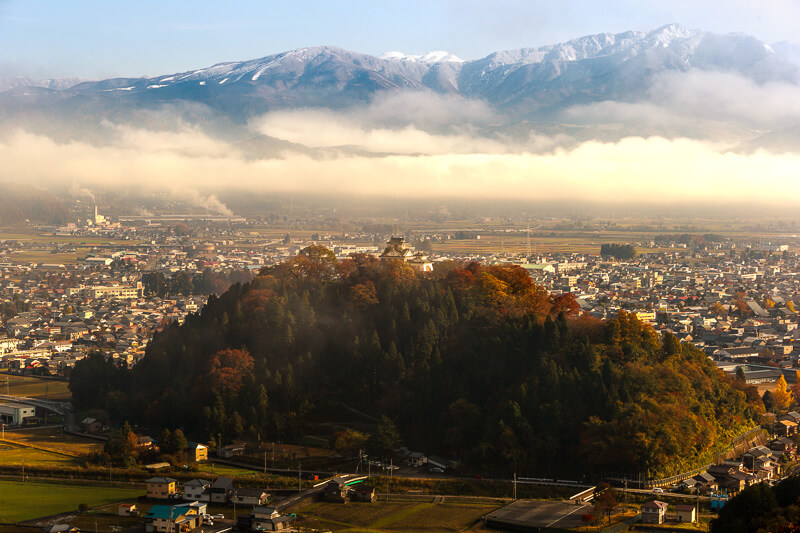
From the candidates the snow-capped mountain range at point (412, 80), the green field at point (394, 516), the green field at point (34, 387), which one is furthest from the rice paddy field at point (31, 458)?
the snow-capped mountain range at point (412, 80)

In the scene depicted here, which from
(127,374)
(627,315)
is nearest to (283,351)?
(127,374)

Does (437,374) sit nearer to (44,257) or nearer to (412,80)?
(44,257)

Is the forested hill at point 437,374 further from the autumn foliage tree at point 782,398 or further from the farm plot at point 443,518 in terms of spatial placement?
the farm plot at point 443,518

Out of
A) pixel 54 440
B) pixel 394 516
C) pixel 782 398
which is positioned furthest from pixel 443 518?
pixel 782 398

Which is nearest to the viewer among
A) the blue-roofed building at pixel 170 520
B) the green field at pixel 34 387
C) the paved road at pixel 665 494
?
the blue-roofed building at pixel 170 520

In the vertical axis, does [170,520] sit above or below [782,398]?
below

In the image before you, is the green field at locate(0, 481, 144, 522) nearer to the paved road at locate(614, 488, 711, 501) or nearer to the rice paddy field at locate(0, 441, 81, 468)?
the rice paddy field at locate(0, 441, 81, 468)

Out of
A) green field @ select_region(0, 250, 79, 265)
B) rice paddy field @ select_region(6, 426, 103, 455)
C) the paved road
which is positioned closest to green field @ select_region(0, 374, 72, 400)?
rice paddy field @ select_region(6, 426, 103, 455)

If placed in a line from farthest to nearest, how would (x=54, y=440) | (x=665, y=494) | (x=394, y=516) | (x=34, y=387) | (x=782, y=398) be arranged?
(x=34, y=387) < (x=782, y=398) < (x=54, y=440) < (x=665, y=494) < (x=394, y=516)
